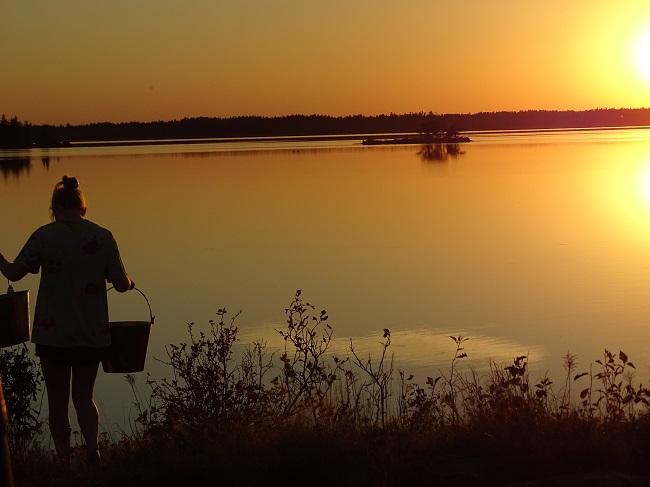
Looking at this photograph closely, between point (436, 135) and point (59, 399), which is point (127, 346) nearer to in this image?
point (59, 399)

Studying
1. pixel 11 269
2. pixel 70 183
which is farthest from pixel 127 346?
pixel 70 183

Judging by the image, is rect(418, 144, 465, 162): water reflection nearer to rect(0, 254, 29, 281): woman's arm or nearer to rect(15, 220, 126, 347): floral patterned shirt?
rect(15, 220, 126, 347): floral patterned shirt

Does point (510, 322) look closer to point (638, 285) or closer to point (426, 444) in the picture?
point (638, 285)

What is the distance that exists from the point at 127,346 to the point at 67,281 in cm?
66

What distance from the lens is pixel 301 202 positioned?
116 ft

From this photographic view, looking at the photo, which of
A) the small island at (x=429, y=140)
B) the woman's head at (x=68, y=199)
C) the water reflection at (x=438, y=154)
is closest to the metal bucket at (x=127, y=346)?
the woman's head at (x=68, y=199)

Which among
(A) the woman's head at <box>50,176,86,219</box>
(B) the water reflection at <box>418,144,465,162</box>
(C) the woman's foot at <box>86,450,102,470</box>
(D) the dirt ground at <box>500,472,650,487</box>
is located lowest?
(B) the water reflection at <box>418,144,465,162</box>

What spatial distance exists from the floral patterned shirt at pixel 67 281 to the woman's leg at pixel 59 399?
169 millimetres

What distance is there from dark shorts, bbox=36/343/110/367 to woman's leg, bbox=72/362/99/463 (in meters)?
0.05

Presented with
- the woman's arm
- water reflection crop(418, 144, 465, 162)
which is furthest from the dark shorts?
water reflection crop(418, 144, 465, 162)

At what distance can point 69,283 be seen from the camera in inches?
216

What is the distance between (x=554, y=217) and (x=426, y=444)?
23913mm

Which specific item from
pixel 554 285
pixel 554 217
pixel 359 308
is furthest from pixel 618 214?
pixel 359 308

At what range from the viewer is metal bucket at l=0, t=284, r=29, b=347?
5770 mm
